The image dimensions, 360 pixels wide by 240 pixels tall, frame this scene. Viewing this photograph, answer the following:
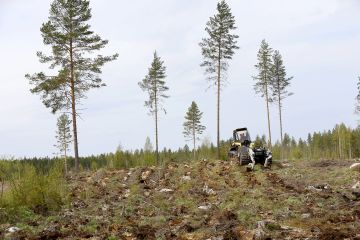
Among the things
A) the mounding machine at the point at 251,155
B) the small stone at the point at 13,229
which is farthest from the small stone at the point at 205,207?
the mounding machine at the point at 251,155

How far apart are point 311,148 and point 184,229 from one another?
300 ft

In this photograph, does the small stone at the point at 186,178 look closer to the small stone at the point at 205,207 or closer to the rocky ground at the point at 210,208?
the rocky ground at the point at 210,208

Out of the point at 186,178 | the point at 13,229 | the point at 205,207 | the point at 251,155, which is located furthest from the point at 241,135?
the point at 13,229

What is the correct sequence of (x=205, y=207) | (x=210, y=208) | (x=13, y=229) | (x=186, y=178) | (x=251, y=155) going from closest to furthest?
(x=13, y=229)
(x=210, y=208)
(x=205, y=207)
(x=186, y=178)
(x=251, y=155)

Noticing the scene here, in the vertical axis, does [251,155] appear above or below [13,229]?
above

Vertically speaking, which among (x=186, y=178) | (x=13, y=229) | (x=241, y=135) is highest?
(x=241, y=135)

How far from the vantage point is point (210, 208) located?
489 inches

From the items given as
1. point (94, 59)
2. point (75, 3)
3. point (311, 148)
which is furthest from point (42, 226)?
point (311, 148)

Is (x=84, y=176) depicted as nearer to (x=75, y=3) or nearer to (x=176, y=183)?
(x=176, y=183)

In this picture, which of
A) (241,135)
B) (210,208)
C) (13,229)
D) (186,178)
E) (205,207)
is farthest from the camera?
(241,135)

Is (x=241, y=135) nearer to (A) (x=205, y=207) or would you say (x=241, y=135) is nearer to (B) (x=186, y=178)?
(B) (x=186, y=178)

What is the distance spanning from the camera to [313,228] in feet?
28.7

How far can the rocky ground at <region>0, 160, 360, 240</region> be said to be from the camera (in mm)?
9047

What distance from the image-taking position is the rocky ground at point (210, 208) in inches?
356
